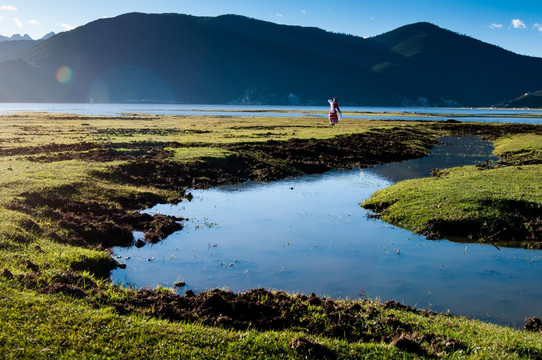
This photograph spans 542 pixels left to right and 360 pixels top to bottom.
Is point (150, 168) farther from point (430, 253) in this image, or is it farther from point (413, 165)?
point (413, 165)

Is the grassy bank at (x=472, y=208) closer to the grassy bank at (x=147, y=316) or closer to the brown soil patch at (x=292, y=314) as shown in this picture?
the grassy bank at (x=147, y=316)

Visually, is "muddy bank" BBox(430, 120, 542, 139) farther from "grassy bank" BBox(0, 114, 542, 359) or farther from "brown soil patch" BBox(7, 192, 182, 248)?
"grassy bank" BBox(0, 114, 542, 359)

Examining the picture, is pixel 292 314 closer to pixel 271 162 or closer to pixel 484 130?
pixel 271 162

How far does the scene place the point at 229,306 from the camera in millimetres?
12805

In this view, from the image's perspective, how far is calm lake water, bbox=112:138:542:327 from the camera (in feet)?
49.9

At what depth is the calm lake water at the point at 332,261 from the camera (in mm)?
15219

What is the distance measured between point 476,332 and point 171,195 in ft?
80.1

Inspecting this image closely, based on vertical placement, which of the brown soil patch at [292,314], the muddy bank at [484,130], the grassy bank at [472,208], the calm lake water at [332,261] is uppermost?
the muddy bank at [484,130]

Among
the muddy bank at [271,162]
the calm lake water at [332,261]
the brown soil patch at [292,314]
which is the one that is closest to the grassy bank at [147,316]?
the brown soil patch at [292,314]

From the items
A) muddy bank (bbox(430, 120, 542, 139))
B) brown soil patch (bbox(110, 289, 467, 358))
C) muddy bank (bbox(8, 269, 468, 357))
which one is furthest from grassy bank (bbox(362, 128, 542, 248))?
muddy bank (bbox(430, 120, 542, 139))

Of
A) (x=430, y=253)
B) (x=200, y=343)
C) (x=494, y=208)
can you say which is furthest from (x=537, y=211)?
(x=200, y=343)

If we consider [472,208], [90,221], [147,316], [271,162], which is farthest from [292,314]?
[271,162]

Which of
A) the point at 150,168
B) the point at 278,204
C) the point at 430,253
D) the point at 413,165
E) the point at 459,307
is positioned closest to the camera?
the point at 459,307

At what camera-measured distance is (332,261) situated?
18.4 m
